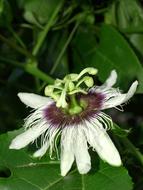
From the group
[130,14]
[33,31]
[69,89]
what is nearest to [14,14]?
[33,31]

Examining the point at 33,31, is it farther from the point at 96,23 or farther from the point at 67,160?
the point at 67,160

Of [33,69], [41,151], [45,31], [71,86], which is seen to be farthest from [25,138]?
[45,31]

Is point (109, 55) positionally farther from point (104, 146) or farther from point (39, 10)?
point (104, 146)

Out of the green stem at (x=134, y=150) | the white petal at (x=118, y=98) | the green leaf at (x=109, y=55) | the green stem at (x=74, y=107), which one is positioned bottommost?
the green stem at (x=134, y=150)

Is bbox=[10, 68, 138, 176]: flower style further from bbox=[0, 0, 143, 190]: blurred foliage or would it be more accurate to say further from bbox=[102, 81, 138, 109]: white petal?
bbox=[0, 0, 143, 190]: blurred foliage

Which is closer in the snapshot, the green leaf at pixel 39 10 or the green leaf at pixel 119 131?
the green leaf at pixel 119 131

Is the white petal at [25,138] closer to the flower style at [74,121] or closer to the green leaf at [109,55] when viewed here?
the flower style at [74,121]

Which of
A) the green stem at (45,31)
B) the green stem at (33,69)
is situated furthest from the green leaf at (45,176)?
the green stem at (45,31)
